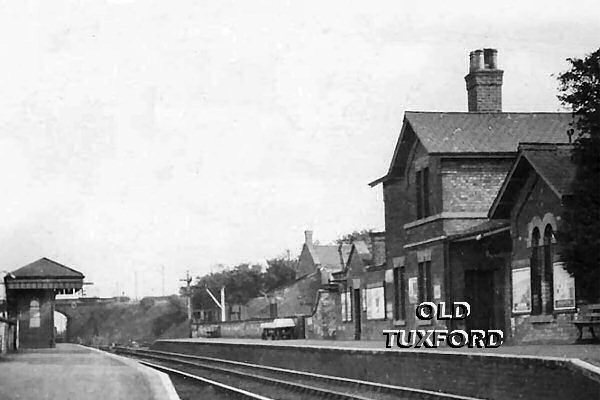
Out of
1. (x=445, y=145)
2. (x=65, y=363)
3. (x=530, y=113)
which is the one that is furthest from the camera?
(x=530, y=113)

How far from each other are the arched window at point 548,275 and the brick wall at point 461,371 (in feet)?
12.9

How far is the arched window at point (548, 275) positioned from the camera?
2239 centimetres

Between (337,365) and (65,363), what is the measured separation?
23.5ft

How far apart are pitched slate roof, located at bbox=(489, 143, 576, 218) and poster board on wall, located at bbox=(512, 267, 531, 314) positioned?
1.52m

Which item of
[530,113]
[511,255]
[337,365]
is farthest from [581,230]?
[530,113]

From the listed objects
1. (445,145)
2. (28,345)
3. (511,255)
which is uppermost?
(445,145)

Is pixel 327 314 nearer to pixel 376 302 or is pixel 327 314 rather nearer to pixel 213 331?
pixel 376 302

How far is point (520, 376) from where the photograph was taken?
14.9 meters

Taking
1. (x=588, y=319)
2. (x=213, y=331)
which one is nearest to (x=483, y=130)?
(x=588, y=319)

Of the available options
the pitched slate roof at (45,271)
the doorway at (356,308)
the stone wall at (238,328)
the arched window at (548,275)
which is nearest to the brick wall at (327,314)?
the doorway at (356,308)

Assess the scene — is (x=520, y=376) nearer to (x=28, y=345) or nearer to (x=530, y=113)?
(x=530, y=113)

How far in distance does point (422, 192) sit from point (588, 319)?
1069 cm

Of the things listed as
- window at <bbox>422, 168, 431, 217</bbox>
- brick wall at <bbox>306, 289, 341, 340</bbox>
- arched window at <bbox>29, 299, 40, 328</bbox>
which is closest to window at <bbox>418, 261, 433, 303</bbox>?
window at <bbox>422, 168, 431, 217</bbox>

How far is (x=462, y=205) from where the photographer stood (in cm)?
2884
